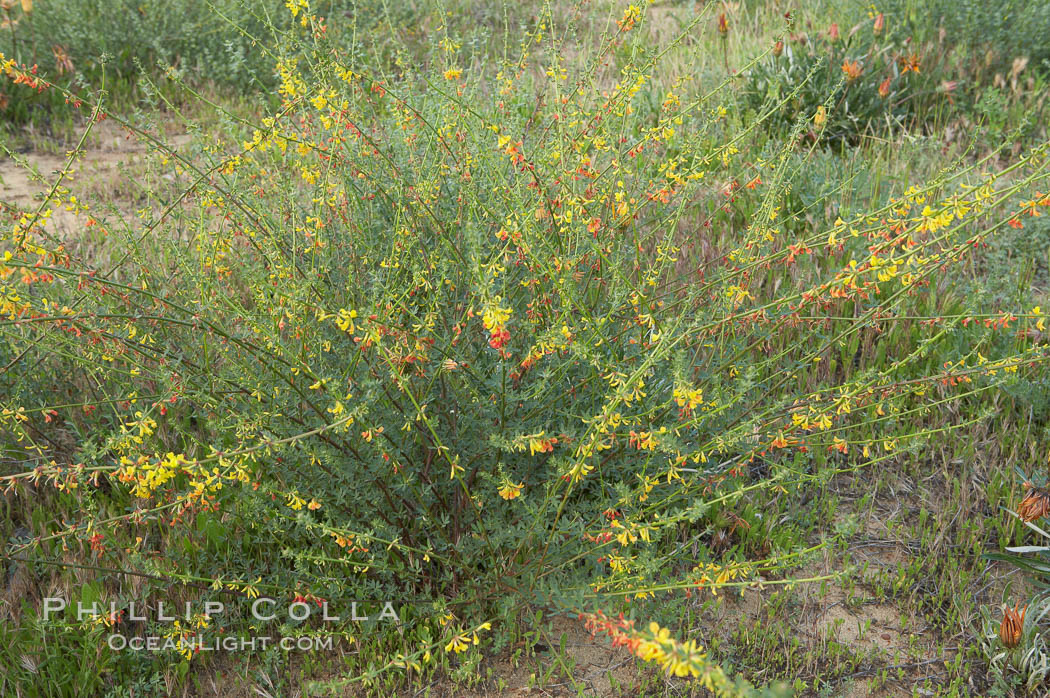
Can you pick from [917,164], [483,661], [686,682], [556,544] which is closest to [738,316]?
[556,544]

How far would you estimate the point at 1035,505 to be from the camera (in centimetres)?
250

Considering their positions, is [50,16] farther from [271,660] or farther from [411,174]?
[271,660]

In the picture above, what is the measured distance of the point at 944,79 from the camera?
518cm

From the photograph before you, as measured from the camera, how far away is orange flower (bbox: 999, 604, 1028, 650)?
7.49 feet

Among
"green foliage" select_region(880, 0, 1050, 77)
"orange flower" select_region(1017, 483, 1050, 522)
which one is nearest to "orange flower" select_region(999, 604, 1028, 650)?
"orange flower" select_region(1017, 483, 1050, 522)

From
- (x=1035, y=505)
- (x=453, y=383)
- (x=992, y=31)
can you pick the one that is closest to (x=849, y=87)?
(x=992, y=31)

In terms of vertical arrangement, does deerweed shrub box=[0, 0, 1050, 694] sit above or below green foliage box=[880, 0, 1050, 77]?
below

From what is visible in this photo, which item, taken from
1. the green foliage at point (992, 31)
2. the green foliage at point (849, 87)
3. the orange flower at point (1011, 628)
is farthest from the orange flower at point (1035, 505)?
the green foliage at point (992, 31)

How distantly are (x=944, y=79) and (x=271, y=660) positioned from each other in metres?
4.99

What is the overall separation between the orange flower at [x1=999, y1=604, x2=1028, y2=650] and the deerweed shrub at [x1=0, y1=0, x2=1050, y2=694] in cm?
52

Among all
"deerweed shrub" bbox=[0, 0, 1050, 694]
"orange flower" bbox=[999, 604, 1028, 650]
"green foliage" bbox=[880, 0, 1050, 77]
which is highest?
"green foliage" bbox=[880, 0, 1050, 77]

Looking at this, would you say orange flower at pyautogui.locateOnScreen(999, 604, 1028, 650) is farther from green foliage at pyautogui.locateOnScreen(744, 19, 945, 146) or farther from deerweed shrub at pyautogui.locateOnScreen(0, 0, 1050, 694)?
green foliage at pyautogui.locateOnScreen(744, 19, 945, 146)

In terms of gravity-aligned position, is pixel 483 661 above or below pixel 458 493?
below

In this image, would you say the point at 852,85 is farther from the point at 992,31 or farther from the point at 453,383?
the point at 453,383
